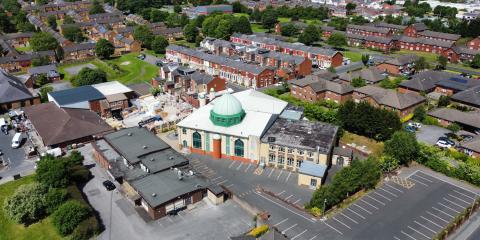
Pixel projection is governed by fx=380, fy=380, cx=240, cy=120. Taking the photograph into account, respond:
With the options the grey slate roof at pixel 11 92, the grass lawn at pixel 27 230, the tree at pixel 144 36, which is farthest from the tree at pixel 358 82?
the tree at pixel 144 36

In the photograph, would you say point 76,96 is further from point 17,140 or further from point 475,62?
point 475,62

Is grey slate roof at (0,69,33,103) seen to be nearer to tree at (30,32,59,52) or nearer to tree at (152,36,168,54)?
tree at (30,32,59,52)

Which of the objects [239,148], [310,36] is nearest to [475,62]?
[310,36]

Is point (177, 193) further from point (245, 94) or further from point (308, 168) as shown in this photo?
point (245, 94)

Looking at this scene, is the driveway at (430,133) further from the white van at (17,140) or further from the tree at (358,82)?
the white van at (17,140)

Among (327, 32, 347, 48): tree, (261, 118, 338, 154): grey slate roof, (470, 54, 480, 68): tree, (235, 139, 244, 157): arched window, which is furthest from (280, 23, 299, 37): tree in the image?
(235, 139, 244, 157): arched window

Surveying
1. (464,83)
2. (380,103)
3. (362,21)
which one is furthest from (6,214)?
(362,21)
